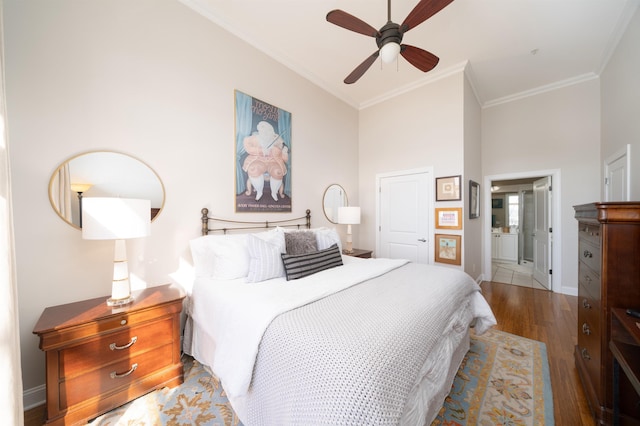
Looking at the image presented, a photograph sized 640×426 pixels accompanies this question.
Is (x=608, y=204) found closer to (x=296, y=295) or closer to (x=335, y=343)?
(x=335, y=343)

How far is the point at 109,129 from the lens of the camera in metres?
1.85

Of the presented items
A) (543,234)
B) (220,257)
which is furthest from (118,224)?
(543,234)

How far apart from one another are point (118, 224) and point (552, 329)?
4223 mm

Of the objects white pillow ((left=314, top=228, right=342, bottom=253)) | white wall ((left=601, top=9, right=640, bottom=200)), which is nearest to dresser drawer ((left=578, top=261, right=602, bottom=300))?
white wall ((left=601, top=9, right=640, bottom=200))

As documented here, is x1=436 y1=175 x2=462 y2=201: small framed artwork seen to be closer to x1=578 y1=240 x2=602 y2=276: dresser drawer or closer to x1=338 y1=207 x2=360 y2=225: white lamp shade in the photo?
x1=338 y1=207 x2=360 y2=225: white lamp shade

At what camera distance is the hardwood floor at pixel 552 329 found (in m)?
1.55

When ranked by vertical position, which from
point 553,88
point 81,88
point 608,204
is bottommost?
point 608,204

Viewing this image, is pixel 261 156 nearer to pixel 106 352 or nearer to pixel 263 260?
pixel 263 260

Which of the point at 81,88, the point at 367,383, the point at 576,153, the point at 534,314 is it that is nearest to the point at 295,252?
the point at 367,383

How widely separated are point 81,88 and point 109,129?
1.00 ft

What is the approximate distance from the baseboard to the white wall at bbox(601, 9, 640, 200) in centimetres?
518

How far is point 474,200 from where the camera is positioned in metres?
3.84

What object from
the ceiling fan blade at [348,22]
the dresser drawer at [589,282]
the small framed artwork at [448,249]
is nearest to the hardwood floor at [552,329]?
the dresser drawer at [589,282]

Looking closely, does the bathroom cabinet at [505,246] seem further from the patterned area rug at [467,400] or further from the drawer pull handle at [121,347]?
the drawer pull handle at [121,347]
